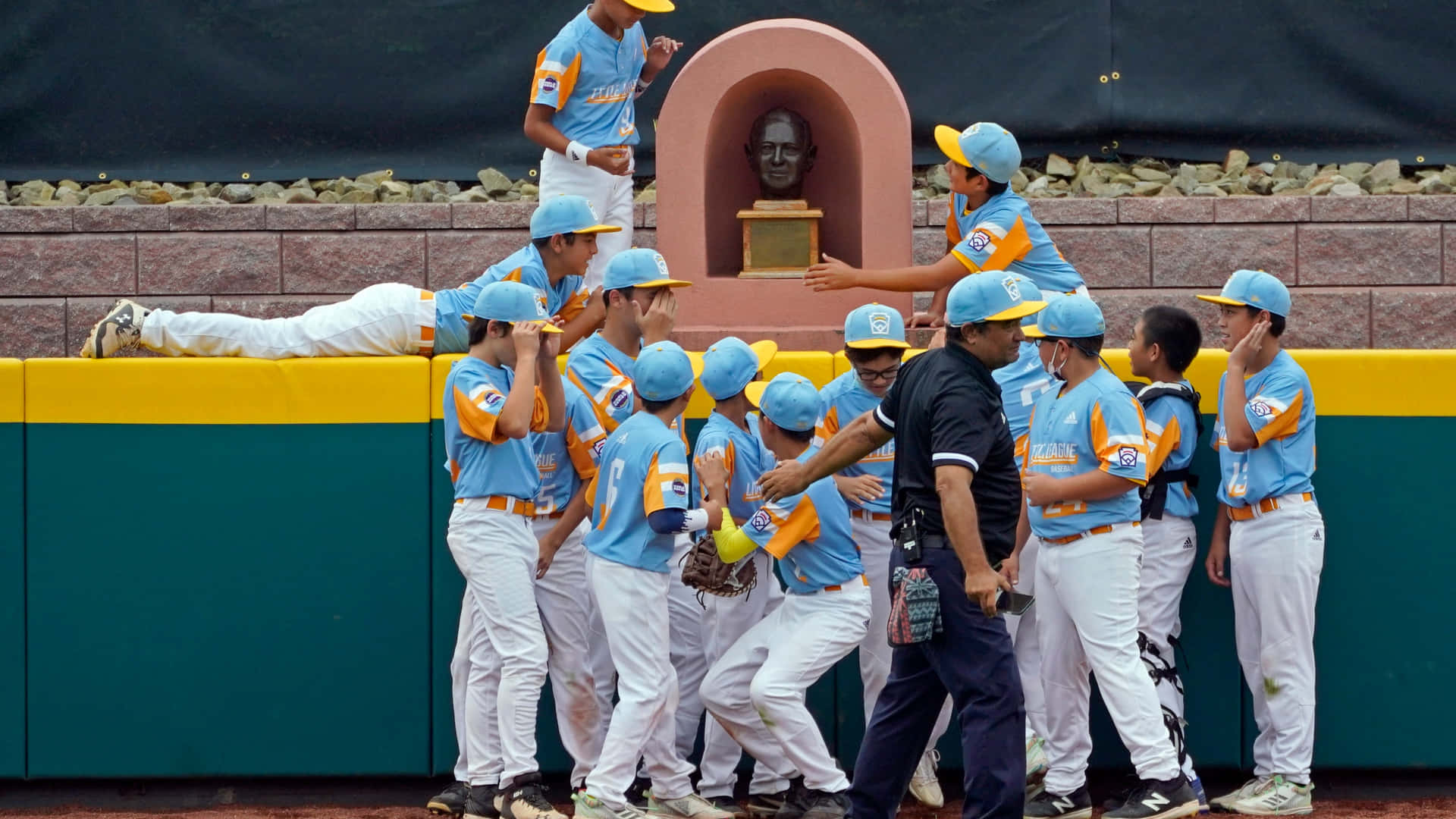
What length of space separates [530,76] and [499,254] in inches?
Result: 50.2

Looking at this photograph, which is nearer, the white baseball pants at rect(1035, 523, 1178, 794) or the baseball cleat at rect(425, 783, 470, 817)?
the white baseball pants at rect(1035, 523, 1178, 794)

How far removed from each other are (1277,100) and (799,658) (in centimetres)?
587

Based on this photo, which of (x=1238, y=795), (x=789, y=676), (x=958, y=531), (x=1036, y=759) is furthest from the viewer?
(x=1036, y=759)

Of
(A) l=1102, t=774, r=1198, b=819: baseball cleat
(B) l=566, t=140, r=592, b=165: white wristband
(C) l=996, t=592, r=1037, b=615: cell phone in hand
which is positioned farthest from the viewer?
(B) l=566, t=140, r=592, b=165: white wristband

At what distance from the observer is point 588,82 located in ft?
24.2

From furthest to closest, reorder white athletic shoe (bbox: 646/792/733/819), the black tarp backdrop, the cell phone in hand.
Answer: the black tarp backdrop → white athletic shoe (bbox: 646/792/733/819) → the cell phone in hand

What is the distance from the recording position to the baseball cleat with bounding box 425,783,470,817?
626 cm

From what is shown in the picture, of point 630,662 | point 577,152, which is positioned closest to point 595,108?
point 577,152

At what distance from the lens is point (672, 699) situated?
589 cm

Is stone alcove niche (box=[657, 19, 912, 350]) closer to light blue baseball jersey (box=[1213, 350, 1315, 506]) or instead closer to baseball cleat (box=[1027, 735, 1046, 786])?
light blue baseball jersey (box=[1213, 350, 1315, 506])

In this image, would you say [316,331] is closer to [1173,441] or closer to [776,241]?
[776,241]

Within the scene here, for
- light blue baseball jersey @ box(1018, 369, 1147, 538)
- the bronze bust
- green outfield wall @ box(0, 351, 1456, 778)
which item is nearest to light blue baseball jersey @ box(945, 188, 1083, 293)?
green outfield wall @ box(0, 351, 1456, 778)

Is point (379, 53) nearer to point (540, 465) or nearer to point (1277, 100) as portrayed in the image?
point (540, 465)

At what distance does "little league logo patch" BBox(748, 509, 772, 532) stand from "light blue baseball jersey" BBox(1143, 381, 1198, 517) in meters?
1.46
